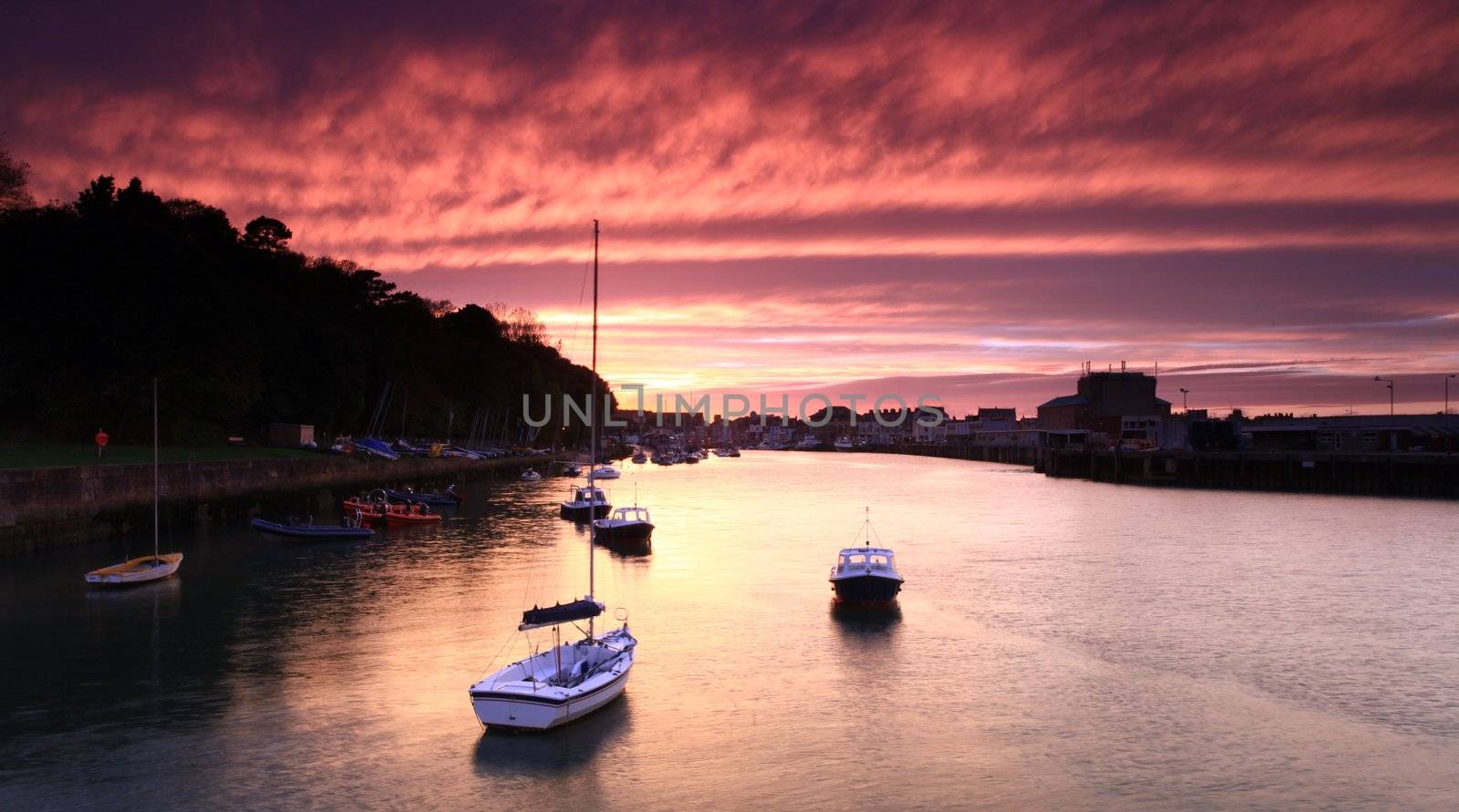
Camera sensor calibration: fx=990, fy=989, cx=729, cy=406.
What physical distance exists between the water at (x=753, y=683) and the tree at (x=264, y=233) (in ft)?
219

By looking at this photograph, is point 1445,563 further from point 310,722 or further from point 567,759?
point 310,722

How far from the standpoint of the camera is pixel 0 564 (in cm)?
4519

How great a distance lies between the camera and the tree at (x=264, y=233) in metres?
115

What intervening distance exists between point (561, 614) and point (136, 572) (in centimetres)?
2755

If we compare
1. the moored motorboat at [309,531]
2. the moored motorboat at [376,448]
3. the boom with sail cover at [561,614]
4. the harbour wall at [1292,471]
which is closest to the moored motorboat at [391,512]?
the moored motorboat at [309,531]

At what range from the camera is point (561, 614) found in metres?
24.1

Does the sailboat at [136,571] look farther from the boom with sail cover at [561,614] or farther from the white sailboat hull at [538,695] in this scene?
the boom with sail cover at [561,614]

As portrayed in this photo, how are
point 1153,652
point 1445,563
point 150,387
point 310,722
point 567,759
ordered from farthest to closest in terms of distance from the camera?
point 150,387 → point 1445,563 → point 1153,652 → point 310,722 → point 567,759

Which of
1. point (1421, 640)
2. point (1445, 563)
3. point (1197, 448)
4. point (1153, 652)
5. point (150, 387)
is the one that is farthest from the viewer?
point (1197, 448)

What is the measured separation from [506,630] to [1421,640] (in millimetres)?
32646

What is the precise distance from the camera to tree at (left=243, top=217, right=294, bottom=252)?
11488 centimetres

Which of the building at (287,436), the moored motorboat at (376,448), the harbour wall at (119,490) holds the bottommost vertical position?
the harbour wall at (119,490)

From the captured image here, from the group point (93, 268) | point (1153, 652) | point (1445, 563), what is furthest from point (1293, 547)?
point (93, 268)

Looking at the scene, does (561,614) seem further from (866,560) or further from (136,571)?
(136,571)
